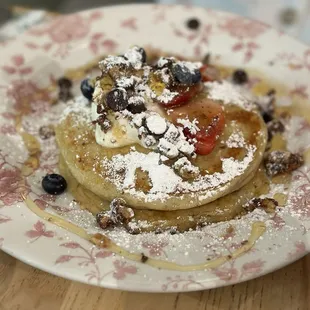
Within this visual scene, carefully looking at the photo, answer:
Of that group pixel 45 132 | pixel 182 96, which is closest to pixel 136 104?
pixel 182 96

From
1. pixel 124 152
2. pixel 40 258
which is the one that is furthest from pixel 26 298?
pixel 124 152

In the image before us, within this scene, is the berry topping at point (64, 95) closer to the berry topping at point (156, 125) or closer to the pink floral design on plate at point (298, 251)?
the berry topping at point (156, 125)

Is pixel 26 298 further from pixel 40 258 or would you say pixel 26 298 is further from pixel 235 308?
pixel 235 308

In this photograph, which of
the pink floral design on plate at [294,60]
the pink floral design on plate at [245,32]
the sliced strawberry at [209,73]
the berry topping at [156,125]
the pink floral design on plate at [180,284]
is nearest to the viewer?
the pink floral design on plate at [180,284]

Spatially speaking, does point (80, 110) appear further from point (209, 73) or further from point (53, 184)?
point (209, 73)

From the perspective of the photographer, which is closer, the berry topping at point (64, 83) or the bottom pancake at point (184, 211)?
the bottom pancake at point (184, 211)

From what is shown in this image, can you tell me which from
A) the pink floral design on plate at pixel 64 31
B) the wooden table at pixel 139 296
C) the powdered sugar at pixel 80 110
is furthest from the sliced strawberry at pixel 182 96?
the pink floral design on plate at pixel 64 31
